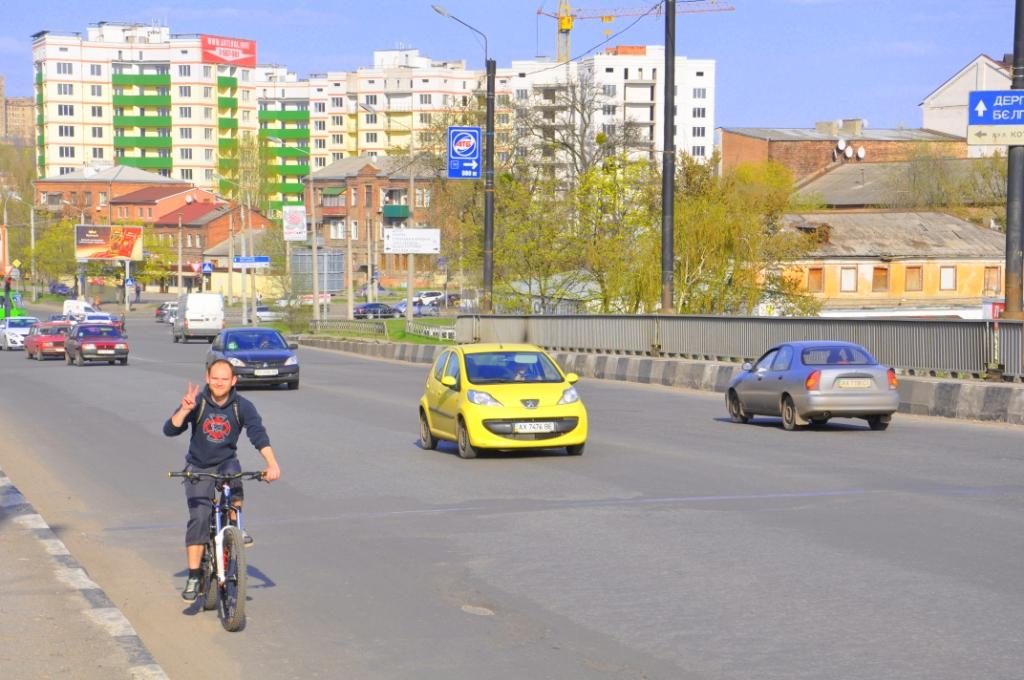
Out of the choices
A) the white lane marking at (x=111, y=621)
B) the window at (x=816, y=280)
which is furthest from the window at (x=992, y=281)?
the white lane marking at (x=111, y=621)

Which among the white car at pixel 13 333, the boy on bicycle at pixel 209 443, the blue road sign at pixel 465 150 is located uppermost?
the blue road sign at pixel 465 150

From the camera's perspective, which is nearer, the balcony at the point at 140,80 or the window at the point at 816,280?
the window at the point at 816,280

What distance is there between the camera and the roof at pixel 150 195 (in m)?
159

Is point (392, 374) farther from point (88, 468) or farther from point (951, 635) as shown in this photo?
point (951, 635)

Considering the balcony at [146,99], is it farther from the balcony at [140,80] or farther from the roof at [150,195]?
the roof at [150,195]

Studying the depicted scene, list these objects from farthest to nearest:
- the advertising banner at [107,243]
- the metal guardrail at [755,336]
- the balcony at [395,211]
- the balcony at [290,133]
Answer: the balcony at [290,133] < the balcony at [395,211] < the advertising banner at [107,243] < the metal guardrail at [755,336]

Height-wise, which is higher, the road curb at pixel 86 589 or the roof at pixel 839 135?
the roof at pixel 839 135

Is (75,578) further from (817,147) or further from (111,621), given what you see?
(817,147)

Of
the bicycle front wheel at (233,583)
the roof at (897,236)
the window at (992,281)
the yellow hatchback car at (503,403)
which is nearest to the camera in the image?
the bicycle front wheel at (233,583)

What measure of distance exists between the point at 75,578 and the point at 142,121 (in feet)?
589

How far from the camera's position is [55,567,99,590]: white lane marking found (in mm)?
9117

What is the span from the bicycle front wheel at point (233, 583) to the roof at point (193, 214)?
145 meters

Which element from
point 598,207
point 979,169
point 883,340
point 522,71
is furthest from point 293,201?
point 883,340

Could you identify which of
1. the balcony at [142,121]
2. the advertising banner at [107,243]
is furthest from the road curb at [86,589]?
the balcony at [142,121]
